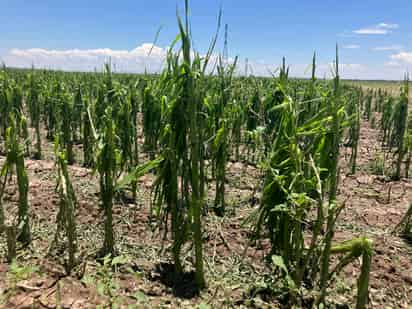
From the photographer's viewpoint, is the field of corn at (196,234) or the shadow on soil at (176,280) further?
the shadow on soil at (176,280)

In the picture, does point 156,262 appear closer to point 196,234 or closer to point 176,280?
point 176,280

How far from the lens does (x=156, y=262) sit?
10.0 feet

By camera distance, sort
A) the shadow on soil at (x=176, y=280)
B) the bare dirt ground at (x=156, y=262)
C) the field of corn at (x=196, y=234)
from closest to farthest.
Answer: the field of corn at (x=196, y=234) → the bare dirt ground at (x=156, y=262) → the shadow on soil at (x=176, y=280)

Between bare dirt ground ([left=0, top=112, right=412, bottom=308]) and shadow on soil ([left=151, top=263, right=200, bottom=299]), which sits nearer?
bare dirt ground ([left=0, top=112, right=412, bottom=308])

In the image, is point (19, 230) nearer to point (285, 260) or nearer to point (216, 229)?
point (216, 229)

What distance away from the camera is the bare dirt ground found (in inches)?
97.8

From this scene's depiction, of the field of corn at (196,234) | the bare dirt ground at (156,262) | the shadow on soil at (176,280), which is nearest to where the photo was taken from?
the field of corn at (196,234)

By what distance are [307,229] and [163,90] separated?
2354 millimetres

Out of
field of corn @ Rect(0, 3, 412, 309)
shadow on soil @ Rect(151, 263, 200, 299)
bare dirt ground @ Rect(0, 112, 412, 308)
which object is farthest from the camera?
shadow on soil @ Rect(151, 263, 200, 299)

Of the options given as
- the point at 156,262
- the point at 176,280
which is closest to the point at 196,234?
the point at 176,280

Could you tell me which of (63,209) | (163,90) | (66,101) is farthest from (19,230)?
(66,101)

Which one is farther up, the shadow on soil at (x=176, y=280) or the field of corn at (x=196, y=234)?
the field of corn at (x=196, y=234)

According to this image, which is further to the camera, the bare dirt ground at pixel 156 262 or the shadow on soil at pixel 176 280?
the shadow on soil at pixel 176 280

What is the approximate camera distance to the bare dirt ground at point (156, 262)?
2484 millimetres
